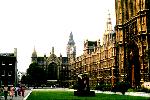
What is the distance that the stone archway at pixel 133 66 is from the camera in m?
Result: 77.9

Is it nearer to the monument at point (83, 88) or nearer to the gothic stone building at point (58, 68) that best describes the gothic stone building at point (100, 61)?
the gothic stone building at point (58, 68)

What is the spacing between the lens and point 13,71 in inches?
4454

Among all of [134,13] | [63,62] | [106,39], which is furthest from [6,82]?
[63,62]

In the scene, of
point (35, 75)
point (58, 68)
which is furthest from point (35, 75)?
point (58, 68)

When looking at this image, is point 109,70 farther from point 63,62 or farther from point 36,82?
point 63,62

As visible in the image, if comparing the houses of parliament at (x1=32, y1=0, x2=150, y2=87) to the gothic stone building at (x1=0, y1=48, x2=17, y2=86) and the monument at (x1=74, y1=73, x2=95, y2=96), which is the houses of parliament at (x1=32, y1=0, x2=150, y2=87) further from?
the gothic stone building at (x1=0, y1=48, x2=17, y2=86)

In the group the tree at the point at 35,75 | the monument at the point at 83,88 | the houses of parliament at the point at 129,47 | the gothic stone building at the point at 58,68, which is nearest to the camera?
the monument at the point at 83,88

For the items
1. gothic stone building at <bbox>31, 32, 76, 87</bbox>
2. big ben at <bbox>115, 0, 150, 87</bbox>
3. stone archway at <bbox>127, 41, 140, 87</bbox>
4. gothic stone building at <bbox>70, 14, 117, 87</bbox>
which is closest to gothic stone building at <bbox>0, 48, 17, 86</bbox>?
gothic stone building at <bbox>70, 14, 117, 87</bbox>

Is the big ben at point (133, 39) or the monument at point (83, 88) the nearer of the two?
the monument at point (83, 88)

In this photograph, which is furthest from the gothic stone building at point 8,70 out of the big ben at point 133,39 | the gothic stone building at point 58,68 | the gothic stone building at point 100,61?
the gothic stone building at point 58,68

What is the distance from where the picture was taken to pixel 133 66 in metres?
78.9

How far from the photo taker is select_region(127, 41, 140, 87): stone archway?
77906 millimetres

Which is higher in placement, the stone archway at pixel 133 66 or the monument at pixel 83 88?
the stone archway at pixel 133 66

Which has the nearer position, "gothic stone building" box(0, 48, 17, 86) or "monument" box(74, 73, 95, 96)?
"monument" box(74, 73, 95, 96)
